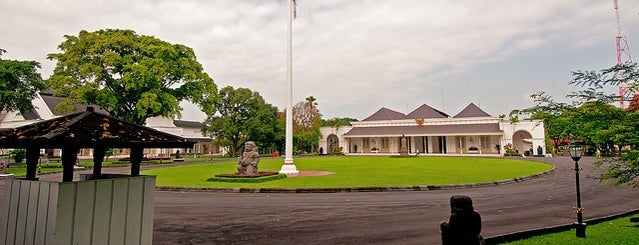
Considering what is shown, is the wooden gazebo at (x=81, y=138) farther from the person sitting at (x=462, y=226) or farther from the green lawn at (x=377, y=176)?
the green lawn at (x=377, y=176)

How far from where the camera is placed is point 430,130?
157 ft

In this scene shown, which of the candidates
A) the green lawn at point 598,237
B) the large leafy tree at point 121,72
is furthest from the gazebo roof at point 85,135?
the large leafy tree at point 121,72

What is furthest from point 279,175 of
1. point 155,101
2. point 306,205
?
point 155,101

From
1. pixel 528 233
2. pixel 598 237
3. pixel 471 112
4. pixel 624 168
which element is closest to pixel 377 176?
pixel 528 233

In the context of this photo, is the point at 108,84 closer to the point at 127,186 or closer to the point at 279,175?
the point at 279,175

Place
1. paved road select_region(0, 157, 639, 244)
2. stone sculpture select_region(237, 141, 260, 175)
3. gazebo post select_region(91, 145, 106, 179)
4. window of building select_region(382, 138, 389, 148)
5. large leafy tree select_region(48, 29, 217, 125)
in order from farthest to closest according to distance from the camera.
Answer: window of building select_region(382, 138, 389, 148) → large leafy tree select_region(48, 29, 217, 125) → stone sculpture select_region(237, 141, 260, 175) → paved road select_region(0, 157, 639, 244) → gazebo post select_region(91, 145, 106, 179)

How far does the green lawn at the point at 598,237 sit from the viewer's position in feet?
19.1

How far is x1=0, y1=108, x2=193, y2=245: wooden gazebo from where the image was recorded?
369cm

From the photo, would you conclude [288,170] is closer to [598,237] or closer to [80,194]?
[598,237]

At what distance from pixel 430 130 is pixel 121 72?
1460 inches

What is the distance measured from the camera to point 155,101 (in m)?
29.5

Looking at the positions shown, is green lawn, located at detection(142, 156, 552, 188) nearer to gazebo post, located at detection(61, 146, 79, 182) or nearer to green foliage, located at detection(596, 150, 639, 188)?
green foliage, located at detection(596, 150, 639, 188)

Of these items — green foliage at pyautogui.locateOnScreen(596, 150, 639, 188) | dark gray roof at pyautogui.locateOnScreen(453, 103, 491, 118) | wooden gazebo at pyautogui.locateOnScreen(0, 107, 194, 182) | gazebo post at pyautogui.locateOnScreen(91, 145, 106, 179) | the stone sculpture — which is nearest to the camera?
wooden gazebo at pyautogui.locateOnScreen(0, 107, 194, 182)

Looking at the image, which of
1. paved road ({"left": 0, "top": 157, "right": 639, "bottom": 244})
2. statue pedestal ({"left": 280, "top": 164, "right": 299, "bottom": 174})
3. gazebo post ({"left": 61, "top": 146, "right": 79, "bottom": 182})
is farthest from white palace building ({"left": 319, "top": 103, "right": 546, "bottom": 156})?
gazebo post ({"left": 61, "top": 146, "right": 79, "bottom": 182})
